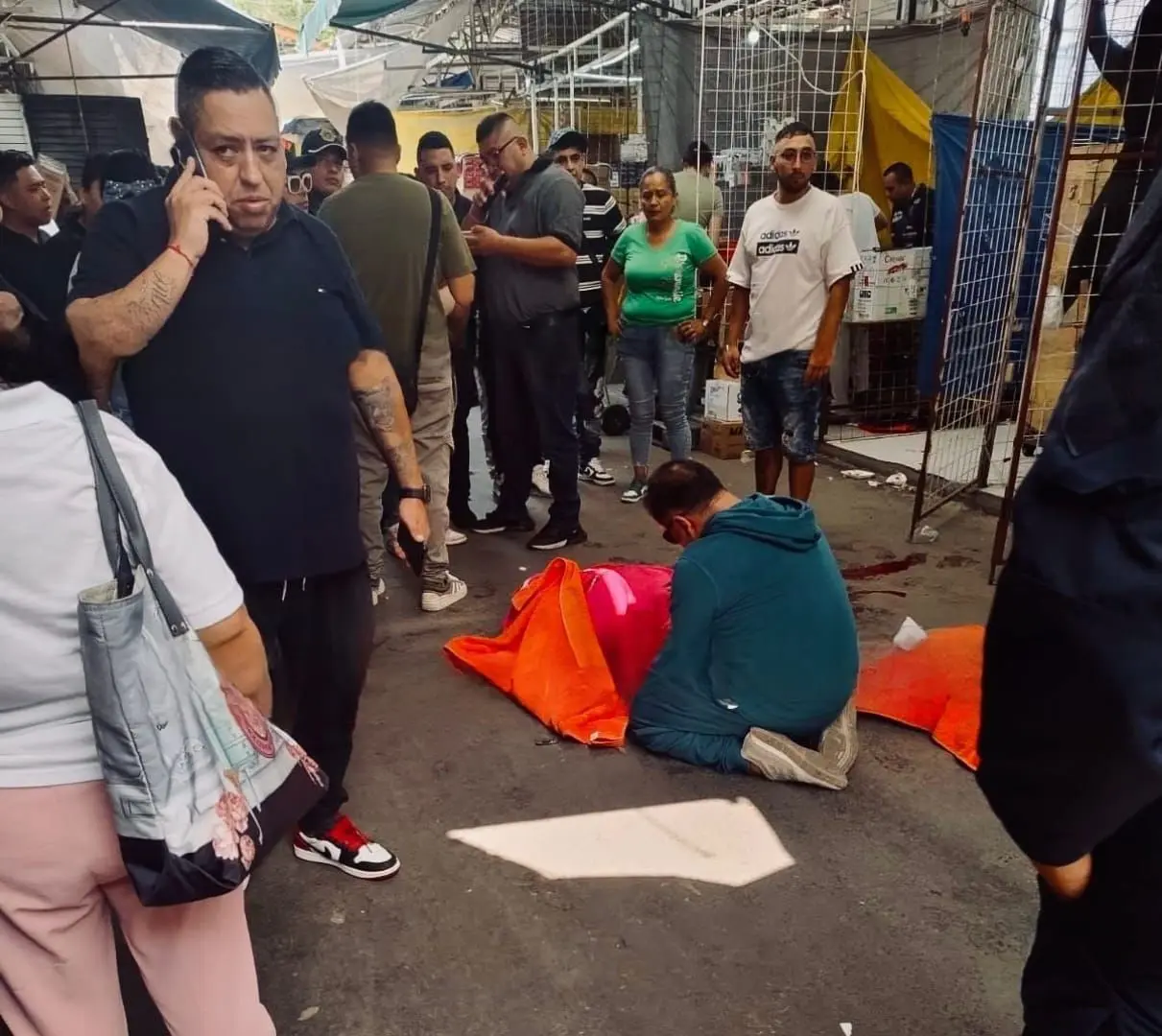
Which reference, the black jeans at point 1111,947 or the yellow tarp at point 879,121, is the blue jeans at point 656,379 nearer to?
the yellow tarp at point 879,121

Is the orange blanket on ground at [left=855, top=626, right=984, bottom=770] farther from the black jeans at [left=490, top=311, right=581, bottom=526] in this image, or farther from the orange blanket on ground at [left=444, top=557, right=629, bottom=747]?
the black jeans at [left=490, top=311, right=581, bottom=526]

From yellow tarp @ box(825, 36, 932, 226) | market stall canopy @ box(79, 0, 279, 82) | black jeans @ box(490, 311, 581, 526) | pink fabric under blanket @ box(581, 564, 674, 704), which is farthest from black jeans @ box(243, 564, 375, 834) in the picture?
market stall canopy @ box(79, 0, 279, 82)

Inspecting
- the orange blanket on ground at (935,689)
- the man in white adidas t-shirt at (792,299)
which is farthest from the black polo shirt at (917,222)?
the orange blanket on ground at (935,689)

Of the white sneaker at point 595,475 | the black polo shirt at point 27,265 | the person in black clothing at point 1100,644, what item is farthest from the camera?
the white sneaker at point 595,475

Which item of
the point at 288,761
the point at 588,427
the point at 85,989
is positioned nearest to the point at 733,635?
the point at 288,761

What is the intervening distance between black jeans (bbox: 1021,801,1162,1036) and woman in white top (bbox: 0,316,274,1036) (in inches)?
39.0

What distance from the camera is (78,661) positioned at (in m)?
1.02

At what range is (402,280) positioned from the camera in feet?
10.8

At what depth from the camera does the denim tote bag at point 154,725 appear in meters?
0.99

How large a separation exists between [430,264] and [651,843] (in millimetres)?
2117

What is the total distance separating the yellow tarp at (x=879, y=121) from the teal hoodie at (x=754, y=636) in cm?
442

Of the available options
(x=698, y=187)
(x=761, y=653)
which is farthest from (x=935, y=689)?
(x=698, y=187)

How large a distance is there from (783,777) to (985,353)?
11.0 feet

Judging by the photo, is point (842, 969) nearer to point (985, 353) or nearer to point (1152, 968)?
point (1152, 968)
